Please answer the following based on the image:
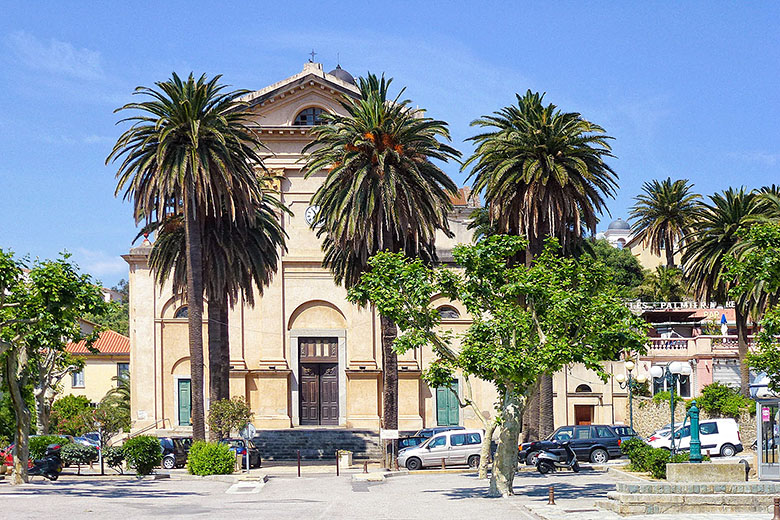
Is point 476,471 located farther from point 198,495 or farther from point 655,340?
point 655,340

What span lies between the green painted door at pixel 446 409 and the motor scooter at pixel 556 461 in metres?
18.3

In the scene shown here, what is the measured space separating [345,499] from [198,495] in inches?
180

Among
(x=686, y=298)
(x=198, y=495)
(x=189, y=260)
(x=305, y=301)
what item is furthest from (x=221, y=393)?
(x=686, y=298)

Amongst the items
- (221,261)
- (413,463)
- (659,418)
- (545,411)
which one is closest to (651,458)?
(413,463)

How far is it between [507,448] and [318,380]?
97.7ft

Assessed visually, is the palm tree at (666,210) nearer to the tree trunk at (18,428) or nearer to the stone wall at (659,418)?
the stone wall at (659,418)

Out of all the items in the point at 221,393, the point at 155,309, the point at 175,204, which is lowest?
the point at 221,393

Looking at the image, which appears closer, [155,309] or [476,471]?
[476,471]

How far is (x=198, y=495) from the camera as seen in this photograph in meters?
30.1

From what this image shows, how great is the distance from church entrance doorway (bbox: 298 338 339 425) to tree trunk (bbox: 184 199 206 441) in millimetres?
15862

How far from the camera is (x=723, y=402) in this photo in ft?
155

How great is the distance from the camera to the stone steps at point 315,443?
5134 centimetres

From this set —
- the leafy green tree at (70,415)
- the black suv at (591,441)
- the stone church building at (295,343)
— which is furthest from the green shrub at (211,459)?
the leafy green tree at (70,415)

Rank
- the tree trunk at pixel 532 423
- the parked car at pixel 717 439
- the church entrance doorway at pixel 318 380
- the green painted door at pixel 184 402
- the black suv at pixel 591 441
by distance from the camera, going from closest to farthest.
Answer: the parked car at pixel 717 439, the black suv at pixel 591 441, the tree trunk at pixel 532 423, the green painted door at pixel 184 402, the church entrance doorway at pixel 318 380
